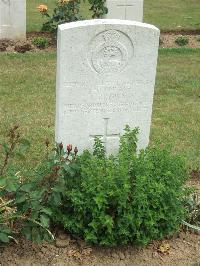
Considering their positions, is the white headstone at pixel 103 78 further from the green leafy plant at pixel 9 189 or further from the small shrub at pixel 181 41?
the small shrub at pixel 181 41

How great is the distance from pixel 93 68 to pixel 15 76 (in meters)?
4.33

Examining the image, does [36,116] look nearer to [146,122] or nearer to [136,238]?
[146,122]

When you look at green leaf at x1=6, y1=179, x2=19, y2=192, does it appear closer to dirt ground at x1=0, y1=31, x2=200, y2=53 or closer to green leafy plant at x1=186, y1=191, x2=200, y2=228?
green leafy plant at x1=186, y1=191, x2=200, y2=228

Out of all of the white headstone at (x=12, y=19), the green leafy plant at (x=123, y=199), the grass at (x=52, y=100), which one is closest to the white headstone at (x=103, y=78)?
the green leafy plant at (x=123, y=199)

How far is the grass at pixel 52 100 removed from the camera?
6133mm

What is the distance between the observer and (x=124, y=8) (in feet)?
35.5

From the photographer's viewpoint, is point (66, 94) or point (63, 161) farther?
point (66, 94)

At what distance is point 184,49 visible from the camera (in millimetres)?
10484

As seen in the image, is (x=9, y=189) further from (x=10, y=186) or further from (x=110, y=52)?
(x=110, y=52)

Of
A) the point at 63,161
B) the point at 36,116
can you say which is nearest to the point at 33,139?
the point at 36,116

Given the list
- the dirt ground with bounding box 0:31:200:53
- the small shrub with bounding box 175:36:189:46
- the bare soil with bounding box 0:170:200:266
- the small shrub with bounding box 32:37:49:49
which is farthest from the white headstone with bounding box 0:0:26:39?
the bare soil with bounding box 0:170:200:266

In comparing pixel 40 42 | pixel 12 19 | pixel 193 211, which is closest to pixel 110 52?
pixel 193 211

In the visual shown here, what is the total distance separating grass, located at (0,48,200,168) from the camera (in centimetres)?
613

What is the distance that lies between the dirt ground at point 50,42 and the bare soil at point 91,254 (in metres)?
6.10
